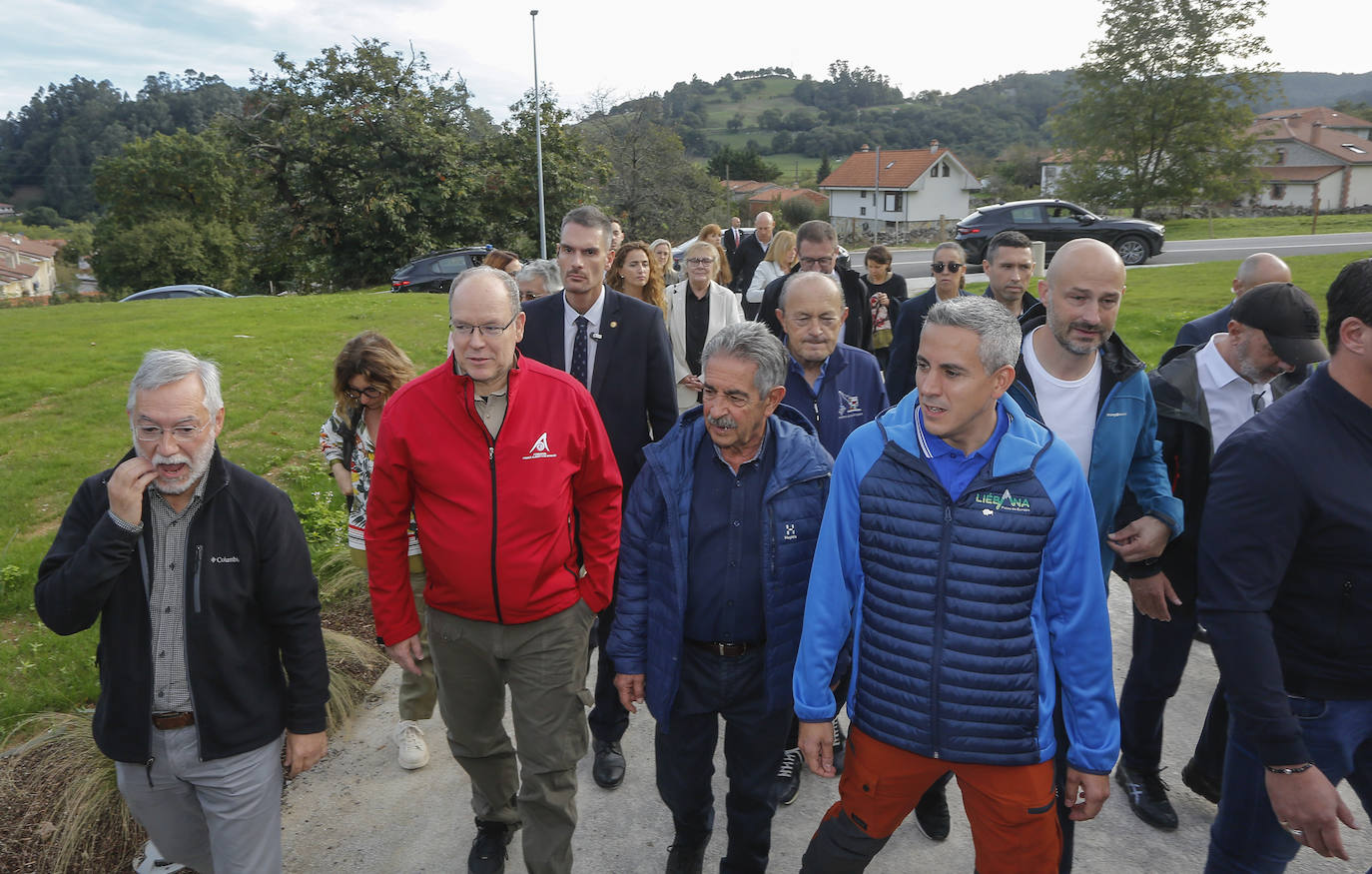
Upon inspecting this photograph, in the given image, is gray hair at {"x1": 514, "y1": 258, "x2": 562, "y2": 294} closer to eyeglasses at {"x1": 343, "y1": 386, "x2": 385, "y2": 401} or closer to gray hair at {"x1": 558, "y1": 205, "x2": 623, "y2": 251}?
gray hair at {"x1": 558, "y1": 205, "x2": 623, "y2": 251}

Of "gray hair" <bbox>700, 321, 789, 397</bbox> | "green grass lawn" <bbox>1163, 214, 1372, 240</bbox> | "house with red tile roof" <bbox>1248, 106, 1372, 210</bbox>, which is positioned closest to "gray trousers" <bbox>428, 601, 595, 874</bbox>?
"gray hair" <bbox>700, 321, 789, 397</bbox>

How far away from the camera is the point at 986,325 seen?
2398 millimetres

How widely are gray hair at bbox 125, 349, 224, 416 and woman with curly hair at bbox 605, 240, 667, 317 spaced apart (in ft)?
11.8

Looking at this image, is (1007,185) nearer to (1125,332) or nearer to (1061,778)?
(1125,332)

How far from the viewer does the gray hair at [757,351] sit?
2818 millimetres

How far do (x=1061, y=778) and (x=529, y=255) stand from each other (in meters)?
27.2

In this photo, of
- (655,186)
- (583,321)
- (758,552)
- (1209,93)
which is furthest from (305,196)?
(1209,93)

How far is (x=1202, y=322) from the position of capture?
4.60m

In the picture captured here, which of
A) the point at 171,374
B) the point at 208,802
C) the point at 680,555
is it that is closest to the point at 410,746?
the point at 208,802

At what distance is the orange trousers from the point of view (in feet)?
7.89

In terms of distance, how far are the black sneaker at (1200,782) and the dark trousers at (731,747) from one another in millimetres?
1959

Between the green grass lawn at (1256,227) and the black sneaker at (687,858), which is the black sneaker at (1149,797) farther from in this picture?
the green grass lawn at (1256,227)

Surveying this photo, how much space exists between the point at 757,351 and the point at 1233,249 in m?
25.7

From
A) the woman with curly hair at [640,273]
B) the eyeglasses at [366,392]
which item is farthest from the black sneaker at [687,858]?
the woman with curly hair at [640,273]
